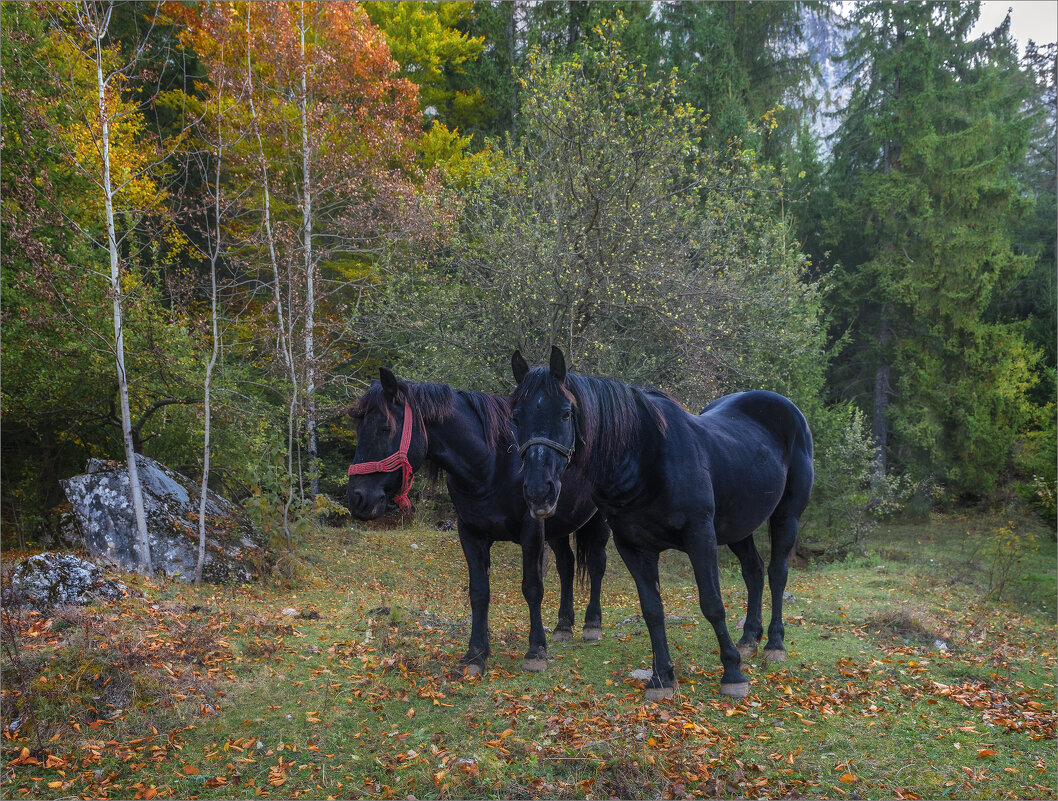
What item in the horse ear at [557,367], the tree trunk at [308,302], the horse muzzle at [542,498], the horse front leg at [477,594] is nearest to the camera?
the horse muzzle at [542,498]

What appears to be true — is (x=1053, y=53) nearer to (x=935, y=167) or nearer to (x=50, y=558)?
(x=935, y=167)

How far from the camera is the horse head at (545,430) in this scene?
395 cm

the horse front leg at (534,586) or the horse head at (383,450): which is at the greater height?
the horse head at (383,450)

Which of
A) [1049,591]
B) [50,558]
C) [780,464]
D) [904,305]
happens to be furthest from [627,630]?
[904,305]

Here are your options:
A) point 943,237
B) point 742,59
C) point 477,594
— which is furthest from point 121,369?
point 943,237

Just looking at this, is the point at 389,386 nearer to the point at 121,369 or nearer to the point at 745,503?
the point at 745,503

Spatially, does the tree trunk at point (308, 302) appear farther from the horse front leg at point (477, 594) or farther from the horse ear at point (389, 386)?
the horse ear at point (389, 386)

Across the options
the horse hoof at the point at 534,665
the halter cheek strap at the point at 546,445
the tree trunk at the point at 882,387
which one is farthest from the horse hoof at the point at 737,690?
the tree trunk at the point at 882,387

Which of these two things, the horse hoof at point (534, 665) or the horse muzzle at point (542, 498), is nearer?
the horse muzzle at point (542, 498)

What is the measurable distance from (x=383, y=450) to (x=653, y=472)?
1.88 meters

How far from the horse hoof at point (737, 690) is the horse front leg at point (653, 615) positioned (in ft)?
1.25

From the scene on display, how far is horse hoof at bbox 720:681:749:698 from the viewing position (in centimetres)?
464

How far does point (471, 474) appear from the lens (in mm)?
5047

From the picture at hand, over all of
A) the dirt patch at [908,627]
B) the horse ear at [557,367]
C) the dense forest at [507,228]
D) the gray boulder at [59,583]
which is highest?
the dense forest at [507,228]
